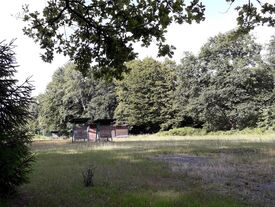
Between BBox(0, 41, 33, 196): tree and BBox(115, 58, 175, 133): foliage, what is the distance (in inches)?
2434

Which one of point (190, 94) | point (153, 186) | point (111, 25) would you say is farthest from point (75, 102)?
point (111, 25)

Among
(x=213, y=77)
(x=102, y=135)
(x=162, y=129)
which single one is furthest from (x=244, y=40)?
(x=102, y=135)

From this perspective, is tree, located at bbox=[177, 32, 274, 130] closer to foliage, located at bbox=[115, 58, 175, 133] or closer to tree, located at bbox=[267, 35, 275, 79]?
tree, located at bbox=[267, 35, 275, 79]

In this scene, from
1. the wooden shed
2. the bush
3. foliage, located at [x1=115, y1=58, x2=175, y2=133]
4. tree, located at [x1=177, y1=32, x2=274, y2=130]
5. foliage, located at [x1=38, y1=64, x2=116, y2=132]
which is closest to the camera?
the wooden shed

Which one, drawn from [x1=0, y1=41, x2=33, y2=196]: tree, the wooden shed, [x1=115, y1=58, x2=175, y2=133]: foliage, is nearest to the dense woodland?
[x1=115, y1=58, x2=175, y2=133]: foliage

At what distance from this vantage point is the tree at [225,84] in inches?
2459

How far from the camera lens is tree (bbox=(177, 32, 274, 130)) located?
6247 cm

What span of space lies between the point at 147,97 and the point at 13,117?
65.9 m

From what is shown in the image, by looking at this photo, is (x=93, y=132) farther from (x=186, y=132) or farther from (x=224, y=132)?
(x=224, y=132)

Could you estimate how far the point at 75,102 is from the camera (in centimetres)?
8456

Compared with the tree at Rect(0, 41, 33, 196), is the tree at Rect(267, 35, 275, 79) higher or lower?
higher

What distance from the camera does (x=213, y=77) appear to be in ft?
213

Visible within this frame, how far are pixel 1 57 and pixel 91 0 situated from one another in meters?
3.79

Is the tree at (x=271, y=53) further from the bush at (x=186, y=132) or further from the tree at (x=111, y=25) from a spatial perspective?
the tree at (x=111, y=25)
